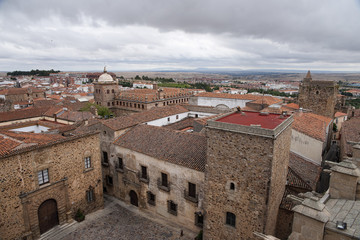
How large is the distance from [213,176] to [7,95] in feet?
268

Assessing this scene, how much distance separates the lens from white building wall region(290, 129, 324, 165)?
20422 millimetres

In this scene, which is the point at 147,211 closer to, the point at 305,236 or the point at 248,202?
the point at 248,202

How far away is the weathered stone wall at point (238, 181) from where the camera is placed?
520 inches

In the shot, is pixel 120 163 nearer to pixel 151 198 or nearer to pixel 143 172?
pixel 143 172

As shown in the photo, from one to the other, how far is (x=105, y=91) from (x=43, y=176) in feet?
146

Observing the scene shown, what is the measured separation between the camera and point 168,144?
66.8 feet

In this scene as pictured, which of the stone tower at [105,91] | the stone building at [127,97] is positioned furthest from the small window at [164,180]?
the stone tower at [105,91]

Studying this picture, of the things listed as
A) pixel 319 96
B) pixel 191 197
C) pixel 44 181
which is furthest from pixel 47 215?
pixel 319 96

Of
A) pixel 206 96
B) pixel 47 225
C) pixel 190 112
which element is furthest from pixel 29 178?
pixel 206 96

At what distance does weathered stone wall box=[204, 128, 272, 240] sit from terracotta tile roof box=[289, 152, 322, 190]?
18.6 ft

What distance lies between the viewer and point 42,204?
17984 mm

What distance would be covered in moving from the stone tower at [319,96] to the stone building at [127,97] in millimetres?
32039

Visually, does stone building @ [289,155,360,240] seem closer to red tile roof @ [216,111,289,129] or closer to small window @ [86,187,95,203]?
red tile roof @ [216,111,289,129]

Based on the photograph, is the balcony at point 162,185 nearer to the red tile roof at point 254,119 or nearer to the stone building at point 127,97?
the red tile roof at point 254,119
